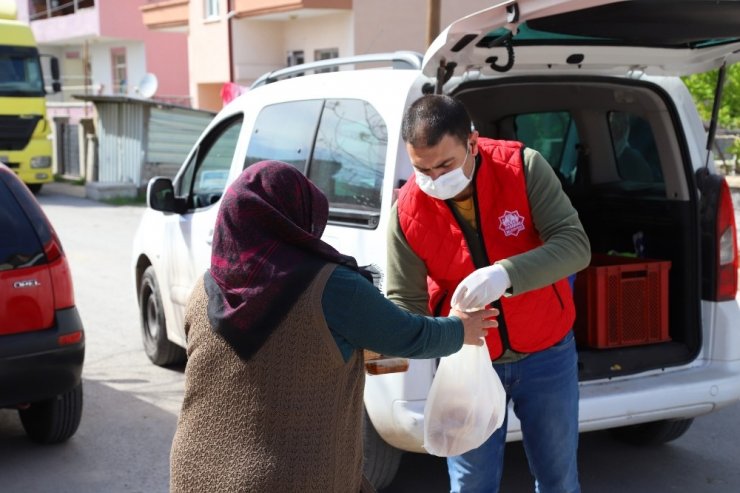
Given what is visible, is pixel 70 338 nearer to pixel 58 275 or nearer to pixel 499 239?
pixel 58 275

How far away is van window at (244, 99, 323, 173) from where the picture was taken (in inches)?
188

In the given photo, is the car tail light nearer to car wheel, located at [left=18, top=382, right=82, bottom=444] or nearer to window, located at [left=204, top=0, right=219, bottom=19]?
car wheel, located at [left=18, top=382, right=82, bottom=444]

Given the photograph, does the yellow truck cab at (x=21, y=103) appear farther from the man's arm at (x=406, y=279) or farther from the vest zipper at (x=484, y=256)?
the vest zipper at (x=484, y=256)

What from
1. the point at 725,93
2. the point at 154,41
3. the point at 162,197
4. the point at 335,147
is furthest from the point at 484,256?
the point at 154,41

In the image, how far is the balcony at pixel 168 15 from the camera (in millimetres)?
27844

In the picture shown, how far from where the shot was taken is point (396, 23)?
22.6 m

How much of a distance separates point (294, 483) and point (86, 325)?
6.38 meters

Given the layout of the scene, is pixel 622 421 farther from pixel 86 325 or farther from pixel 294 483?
pixel 86 325

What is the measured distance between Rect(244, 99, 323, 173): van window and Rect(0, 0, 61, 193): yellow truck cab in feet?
51.2

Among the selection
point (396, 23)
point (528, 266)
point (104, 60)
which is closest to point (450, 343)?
point (528, 266)

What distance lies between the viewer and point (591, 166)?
5.62 metres

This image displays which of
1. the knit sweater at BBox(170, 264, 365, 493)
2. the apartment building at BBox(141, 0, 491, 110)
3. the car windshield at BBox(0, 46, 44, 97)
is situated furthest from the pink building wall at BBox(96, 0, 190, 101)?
the knit sweater at BBox(170, 264, 365, 493)

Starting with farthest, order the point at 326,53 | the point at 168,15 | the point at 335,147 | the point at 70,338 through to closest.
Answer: the point at 168,15, the point at 326,53, the point at 70,338, the point at 335,147

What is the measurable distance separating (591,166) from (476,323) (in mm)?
3119
